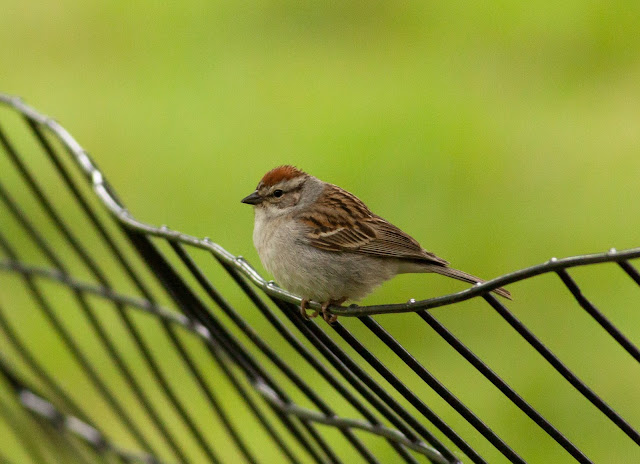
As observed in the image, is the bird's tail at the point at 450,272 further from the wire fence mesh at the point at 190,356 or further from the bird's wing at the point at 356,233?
the wire fence mesh at the point at 190,356

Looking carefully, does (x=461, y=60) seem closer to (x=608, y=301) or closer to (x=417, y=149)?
(x=417, y=149)

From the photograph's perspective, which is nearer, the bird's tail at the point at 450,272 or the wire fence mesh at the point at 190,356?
the wire fence mesh at the point at 190,356

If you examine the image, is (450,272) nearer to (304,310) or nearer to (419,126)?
(304,310)

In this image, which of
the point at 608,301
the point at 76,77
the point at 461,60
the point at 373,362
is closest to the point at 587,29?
the point at 461,60

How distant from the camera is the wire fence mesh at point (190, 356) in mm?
1527

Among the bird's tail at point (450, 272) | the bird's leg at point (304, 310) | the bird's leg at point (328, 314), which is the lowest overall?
the bird's tail at point (450, 272)

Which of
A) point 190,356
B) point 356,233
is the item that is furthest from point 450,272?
point 190,356

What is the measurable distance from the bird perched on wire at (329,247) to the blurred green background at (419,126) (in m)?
0.98

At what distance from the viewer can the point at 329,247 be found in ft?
8.78

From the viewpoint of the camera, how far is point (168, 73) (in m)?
5.48

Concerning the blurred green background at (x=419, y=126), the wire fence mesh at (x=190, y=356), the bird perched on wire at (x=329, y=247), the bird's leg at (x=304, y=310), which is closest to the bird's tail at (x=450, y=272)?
the bird perched on wire at (x=329, y=247)

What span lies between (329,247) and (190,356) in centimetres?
54

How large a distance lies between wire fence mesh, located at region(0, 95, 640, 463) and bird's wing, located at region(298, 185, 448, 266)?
0.20m

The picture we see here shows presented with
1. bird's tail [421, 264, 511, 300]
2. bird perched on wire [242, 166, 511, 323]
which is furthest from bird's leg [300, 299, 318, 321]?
bird's tail [421, 264, 511, 300]
